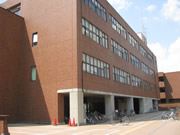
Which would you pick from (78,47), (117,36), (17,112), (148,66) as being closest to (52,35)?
(78,47)

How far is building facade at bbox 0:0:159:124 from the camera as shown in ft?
65.5

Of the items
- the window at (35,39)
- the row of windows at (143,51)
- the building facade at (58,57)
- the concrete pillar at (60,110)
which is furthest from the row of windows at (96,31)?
the row of windows at (143,51)

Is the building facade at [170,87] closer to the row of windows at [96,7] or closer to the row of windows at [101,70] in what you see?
the row of windows at [101,70]

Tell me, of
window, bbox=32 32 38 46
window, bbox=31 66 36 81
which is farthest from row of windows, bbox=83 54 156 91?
window, bbox=32 32 38 46

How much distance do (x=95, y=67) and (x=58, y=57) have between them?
188 inches

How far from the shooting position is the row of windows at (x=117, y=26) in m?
30.6

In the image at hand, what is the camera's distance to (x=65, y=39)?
68.2 feet

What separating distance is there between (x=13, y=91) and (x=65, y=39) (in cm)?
866

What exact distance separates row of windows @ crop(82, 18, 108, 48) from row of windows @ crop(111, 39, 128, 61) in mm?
2696

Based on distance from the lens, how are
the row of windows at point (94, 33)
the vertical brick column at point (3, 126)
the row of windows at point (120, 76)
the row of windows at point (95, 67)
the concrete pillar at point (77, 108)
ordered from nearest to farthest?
the vertical brick column at point (3, 126), the concrete pillar at point (77, 108), the row of windows at point (95, 67), the row of windows at point (94, 33), the row of windows at point (120, 76)

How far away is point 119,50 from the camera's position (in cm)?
3198

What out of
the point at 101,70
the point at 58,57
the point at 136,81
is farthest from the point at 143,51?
the point at 58,57

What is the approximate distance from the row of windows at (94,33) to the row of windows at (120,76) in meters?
4.62

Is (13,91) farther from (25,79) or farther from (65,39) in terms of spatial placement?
(65,39)
